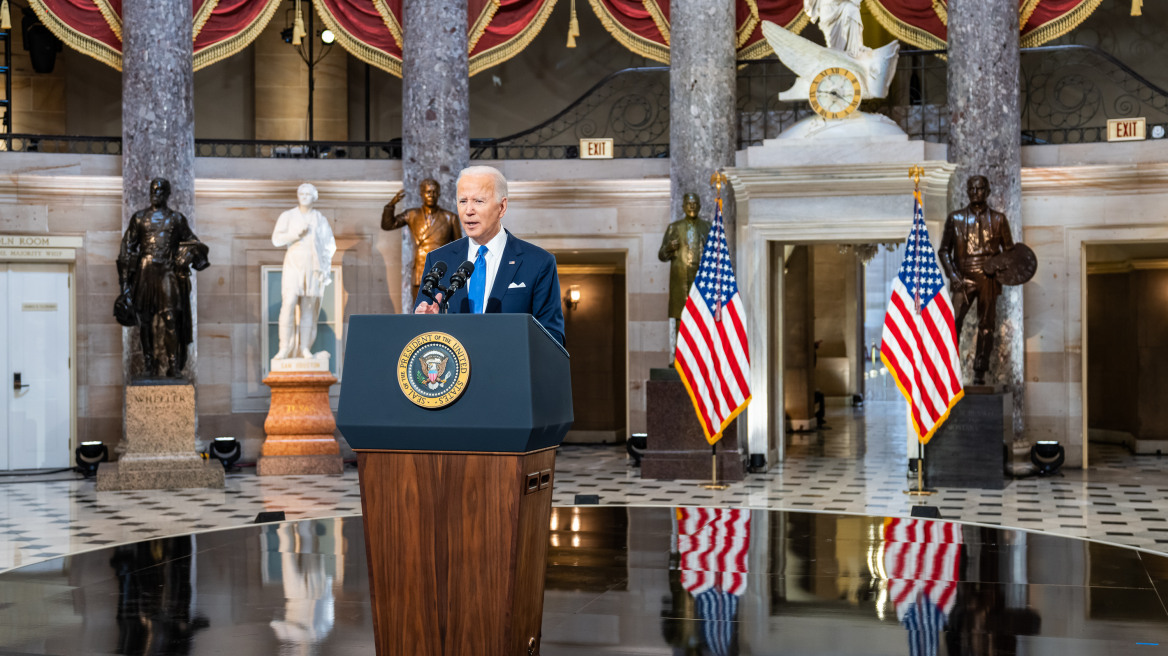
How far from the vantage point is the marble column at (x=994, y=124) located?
503 inches

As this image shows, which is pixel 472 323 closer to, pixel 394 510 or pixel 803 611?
pixel 394 510

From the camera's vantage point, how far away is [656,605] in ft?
19.1

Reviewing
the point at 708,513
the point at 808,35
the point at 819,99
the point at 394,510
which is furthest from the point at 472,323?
the point at 808,35

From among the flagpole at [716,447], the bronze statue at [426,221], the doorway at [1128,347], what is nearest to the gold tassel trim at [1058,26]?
the doorway at [1128,347]

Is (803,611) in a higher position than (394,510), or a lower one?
lower

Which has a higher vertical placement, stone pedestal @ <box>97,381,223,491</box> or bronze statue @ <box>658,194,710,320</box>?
bronze statue @ <box>658,194,710,320</box>

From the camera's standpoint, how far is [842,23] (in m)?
13.0

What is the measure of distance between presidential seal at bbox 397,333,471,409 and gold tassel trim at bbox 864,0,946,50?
12.0 m

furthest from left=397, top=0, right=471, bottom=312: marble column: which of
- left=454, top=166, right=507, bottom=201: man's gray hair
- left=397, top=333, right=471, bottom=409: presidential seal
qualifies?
left=397, top=333, right=471, bottom=409: presidential seal

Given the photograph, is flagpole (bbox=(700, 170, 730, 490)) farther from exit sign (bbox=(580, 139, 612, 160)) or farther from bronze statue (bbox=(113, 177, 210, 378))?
bronze statue (bbox=(113, 177, 210, 378))

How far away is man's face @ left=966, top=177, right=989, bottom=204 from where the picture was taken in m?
11.4

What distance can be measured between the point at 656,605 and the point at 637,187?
895cm

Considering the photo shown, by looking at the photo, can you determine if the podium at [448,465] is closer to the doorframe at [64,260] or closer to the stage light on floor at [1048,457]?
the stage light on floor at [1048,457]

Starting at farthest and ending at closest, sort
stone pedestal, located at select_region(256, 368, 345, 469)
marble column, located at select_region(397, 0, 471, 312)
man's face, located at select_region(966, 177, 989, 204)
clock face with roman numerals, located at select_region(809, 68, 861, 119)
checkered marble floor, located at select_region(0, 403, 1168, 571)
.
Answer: marble column, located at select_region(397, 0, 471, 312), stone pedestal, located at select_region(256, 368, 345, 469), clock face with roman numerals, located at select_region(809, 68, 861, 119), man's face, located at select_region(966, 177, 989, 204), checkered marble floor, located at select_region(0, 403, 1168, 571)
